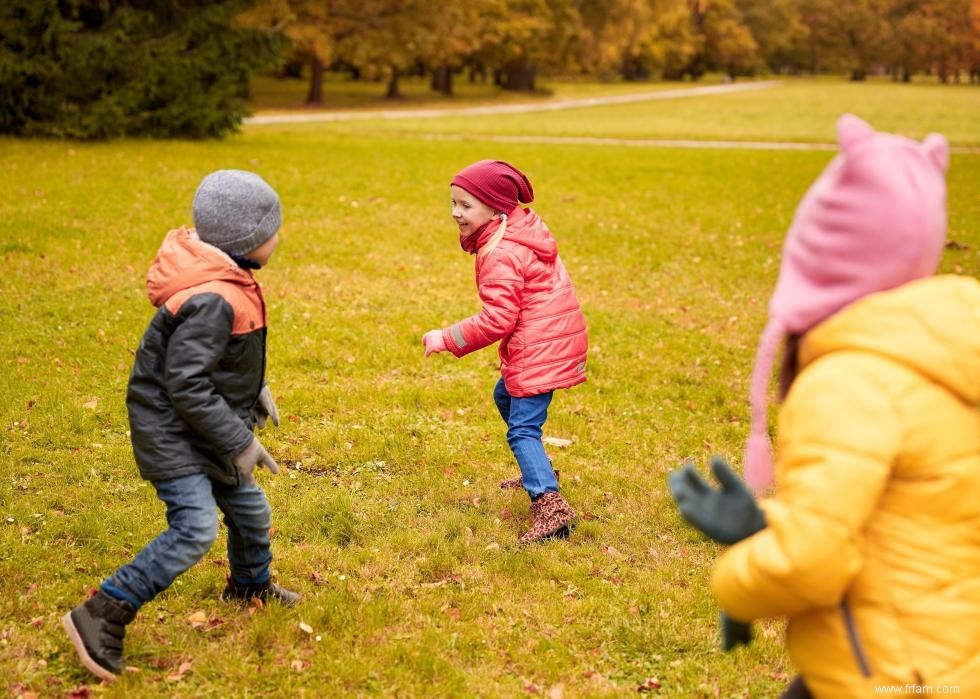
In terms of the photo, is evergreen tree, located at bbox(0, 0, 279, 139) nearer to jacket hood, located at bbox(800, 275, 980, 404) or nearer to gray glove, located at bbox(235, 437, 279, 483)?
gray glove, located at bbox(235, 437, 279, 483)

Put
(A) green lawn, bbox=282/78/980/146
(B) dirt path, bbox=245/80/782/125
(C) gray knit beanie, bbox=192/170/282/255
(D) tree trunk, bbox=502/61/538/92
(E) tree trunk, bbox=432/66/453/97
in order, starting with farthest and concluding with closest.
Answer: (D) tree trunk, bbox=502/61/538/92 < (E) tree trunk, bbox=432/66/453/97 < (B) dirt path, bbox=245/80/782/125 < (A) green lawn, bbox=282/78/980/146 < (C) gray knit beanie, bbox=192/170/282/255

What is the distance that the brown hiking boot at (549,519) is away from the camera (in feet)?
16.9

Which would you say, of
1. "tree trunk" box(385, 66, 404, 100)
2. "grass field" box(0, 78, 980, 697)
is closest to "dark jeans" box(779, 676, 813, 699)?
"grass field" box(0, 78, 980, 697)

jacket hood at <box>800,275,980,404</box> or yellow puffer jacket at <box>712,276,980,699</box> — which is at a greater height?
jacket hood at <box>800,275,980,404</box>

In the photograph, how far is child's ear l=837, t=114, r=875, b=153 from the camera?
219 centimetres

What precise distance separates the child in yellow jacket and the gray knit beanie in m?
2.12

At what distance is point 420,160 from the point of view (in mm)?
19406

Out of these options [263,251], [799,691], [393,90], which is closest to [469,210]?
[263,251]

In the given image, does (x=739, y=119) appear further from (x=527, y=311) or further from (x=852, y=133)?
(x=852, y=133)

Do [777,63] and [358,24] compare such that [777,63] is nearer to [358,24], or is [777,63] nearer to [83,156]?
[358,24]

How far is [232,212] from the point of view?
3.71m

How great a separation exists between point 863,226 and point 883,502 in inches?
23.5

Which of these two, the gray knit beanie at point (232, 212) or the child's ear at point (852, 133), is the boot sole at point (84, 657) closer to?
the gray knit beanie at point (232, 212)

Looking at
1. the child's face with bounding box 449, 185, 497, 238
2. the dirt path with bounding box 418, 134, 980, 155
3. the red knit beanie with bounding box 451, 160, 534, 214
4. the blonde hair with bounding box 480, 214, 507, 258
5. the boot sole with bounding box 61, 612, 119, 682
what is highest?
the red knit beanie with bounding box 451, 160, 534, 214
